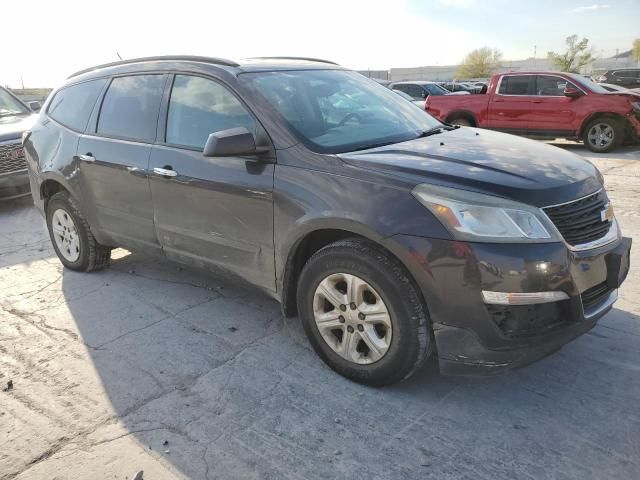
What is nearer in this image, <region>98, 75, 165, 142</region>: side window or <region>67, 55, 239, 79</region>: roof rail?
<region>67, 55, 239, 79</region>: roof rail

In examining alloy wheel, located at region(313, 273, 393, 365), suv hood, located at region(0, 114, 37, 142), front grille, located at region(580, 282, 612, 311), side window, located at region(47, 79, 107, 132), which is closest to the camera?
front grille, located at region(580, 282, 612, 311)

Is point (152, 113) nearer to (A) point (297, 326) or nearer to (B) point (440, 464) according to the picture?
(A) point (297, 326)

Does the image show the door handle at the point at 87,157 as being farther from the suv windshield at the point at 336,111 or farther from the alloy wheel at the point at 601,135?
the alloy wheel at the point at 601,135

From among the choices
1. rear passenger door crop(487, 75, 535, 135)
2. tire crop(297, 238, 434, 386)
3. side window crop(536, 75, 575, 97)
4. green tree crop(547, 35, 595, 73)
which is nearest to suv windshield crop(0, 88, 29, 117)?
tire crop(297, 238, 434, 386)

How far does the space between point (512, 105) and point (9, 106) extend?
965 centimetres

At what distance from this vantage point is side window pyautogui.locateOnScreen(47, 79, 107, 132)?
4.51 metres

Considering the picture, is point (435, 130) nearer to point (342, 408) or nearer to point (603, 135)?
point (342, 408)

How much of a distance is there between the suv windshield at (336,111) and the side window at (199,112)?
18 centimetres

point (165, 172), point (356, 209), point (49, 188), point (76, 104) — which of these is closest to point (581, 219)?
point (356, 209)

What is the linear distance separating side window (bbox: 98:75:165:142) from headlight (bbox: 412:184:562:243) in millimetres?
2267

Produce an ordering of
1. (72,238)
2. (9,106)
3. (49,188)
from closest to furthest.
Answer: (72,238), (49,188), (9,106)

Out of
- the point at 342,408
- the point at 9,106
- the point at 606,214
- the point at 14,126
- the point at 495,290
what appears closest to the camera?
the point at 495,290

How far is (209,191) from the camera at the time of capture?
345 cm

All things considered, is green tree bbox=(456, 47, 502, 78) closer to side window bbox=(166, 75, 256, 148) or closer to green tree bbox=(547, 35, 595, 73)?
green tree bbox=(547, 35, 595, 73)
